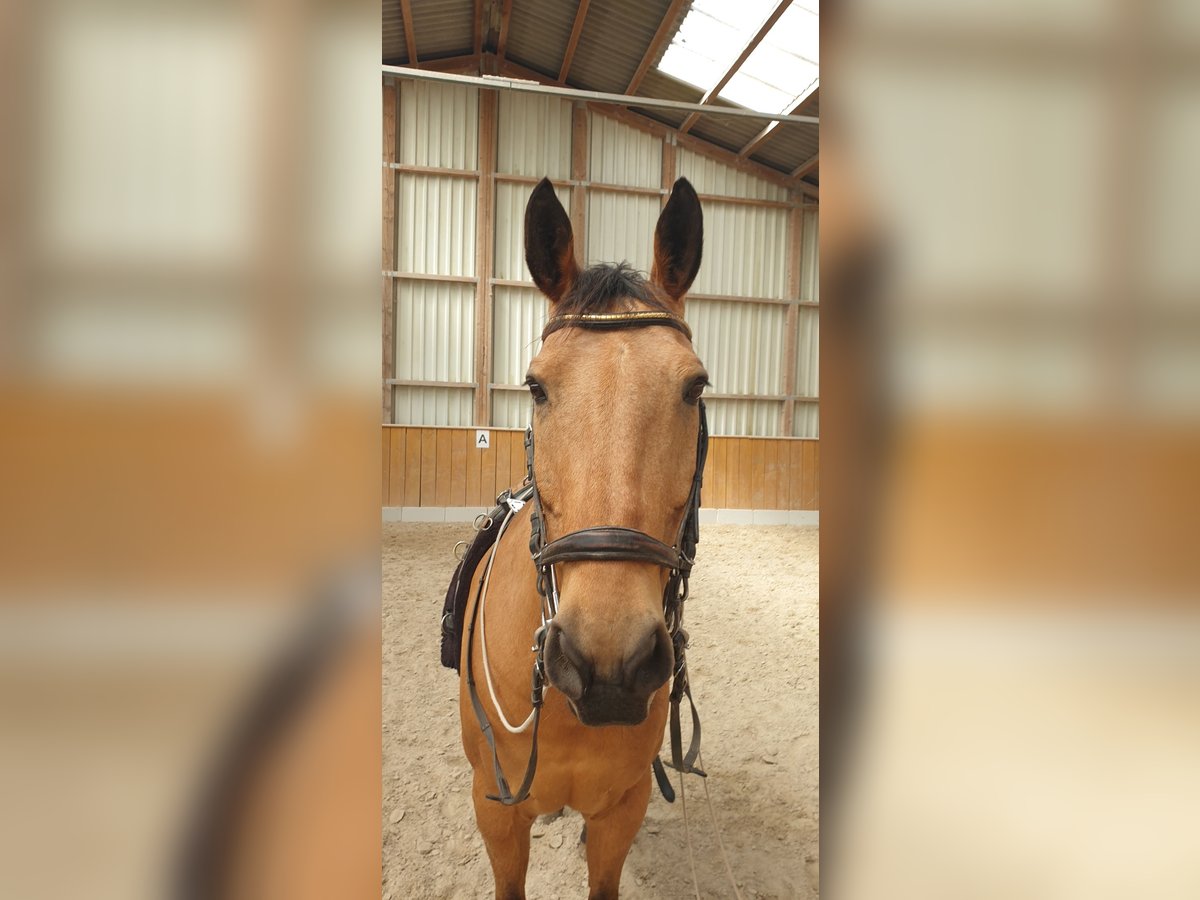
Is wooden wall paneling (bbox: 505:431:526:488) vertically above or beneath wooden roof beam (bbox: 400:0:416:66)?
beneath

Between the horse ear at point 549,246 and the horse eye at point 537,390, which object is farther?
the horse ear at point 549,246

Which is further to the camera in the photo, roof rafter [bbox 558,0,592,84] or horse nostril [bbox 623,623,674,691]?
roof rafter [bbox 558,0,592,84]

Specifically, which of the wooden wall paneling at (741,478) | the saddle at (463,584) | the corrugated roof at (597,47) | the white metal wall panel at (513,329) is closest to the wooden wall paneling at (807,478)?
the wooden wall paneling at (741,478)

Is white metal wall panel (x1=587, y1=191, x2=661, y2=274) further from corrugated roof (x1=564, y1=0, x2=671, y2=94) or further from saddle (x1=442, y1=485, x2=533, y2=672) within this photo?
saddle (x1=442, y1=485, x2=533, y2=672)

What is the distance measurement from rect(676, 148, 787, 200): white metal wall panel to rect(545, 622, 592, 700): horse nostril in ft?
37.9

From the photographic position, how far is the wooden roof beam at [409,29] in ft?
27.9

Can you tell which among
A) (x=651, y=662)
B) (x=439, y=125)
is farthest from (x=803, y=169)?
(x=651, y=662)

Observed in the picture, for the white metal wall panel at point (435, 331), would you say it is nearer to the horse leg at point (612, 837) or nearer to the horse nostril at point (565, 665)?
the horse leg at point (612, 837)

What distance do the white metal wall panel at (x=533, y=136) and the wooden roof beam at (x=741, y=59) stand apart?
214 centimetres

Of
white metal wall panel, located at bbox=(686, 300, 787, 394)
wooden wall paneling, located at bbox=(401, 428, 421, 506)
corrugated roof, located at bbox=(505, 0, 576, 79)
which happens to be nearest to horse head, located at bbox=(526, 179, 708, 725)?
wooden wall paneling, located at bbox=(401, 428, 421, 506)

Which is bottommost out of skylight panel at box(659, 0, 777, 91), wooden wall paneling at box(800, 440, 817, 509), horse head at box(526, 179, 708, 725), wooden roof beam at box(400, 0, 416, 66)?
wooden wall paneling at box(800, 440, 817, 509)

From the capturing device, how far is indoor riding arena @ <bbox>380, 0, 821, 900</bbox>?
8.03 metres
